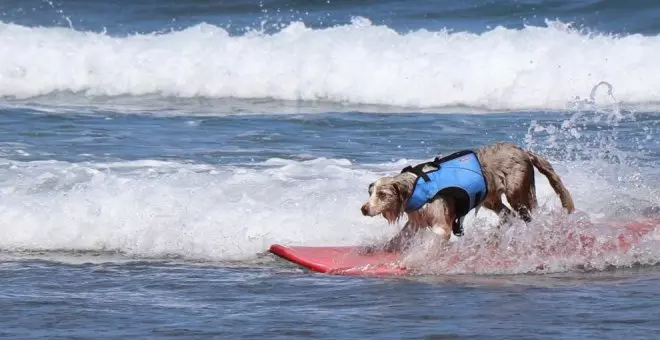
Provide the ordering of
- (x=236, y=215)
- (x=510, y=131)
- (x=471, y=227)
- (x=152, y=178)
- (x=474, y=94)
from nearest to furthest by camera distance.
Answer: (x=471, y=227) → (x=236, y=215) → (x=152, y=178) → (x=510, y=131) → (x=474, y=94)

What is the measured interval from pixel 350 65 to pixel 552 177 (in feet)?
34.9

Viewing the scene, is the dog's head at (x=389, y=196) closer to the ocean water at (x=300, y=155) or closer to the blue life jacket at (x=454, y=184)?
the blue life jacket at (x=454, y=184)

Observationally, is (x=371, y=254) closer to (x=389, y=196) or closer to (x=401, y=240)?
(x=401, y=240)

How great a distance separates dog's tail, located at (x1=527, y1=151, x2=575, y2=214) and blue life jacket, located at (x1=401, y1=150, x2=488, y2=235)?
54 centimetres

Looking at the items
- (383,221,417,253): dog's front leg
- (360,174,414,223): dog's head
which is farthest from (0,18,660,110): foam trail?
(360,174,414,223): dog's head

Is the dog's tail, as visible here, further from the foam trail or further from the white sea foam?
the foam trail

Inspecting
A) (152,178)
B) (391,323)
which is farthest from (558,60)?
(391,323)

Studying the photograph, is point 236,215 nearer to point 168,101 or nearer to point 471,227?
point 471,227

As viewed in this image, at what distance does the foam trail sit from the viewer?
1827 centimetres

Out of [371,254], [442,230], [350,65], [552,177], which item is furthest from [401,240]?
[350,65]

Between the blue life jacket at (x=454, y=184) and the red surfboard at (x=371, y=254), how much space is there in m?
0.39

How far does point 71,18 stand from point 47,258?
52.2 feet

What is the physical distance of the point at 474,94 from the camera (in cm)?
1812

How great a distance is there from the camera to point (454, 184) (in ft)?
27.9
